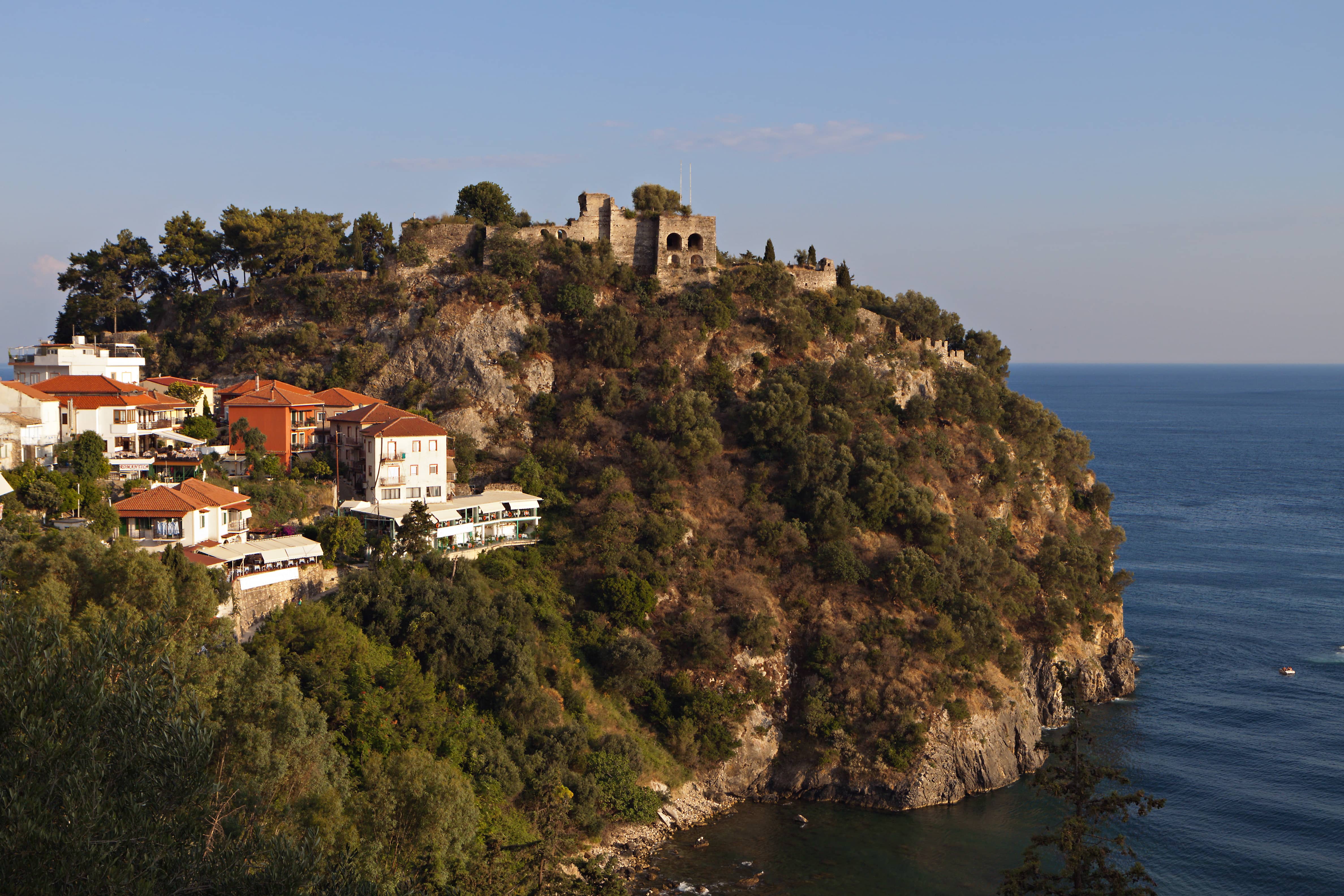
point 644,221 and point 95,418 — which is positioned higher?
point 644,221

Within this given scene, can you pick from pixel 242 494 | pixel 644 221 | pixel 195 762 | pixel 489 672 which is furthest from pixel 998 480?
pixel 195 762

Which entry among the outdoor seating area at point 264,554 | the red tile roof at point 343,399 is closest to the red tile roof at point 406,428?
the red tile roof at point 343,399

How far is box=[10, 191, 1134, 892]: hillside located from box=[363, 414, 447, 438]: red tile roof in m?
4.68

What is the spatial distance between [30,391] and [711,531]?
101ft

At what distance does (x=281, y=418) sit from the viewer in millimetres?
49875

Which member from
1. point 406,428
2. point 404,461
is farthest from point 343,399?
point 404,461

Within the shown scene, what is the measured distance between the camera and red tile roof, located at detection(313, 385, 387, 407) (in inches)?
2106

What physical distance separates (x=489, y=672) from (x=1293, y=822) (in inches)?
1234

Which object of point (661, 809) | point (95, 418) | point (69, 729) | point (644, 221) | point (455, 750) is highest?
point (644, 221)

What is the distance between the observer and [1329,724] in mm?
48594

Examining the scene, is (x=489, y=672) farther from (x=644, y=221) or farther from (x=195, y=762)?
(x=644, y=221)

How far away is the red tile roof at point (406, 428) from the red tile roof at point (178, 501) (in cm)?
829

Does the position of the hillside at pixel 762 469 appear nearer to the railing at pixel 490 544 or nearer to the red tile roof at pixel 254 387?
the railing at pixel 490 544

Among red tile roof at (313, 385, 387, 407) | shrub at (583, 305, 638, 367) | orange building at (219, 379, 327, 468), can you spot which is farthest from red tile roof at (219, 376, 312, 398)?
shrub at (583, 305, 638, 367)
